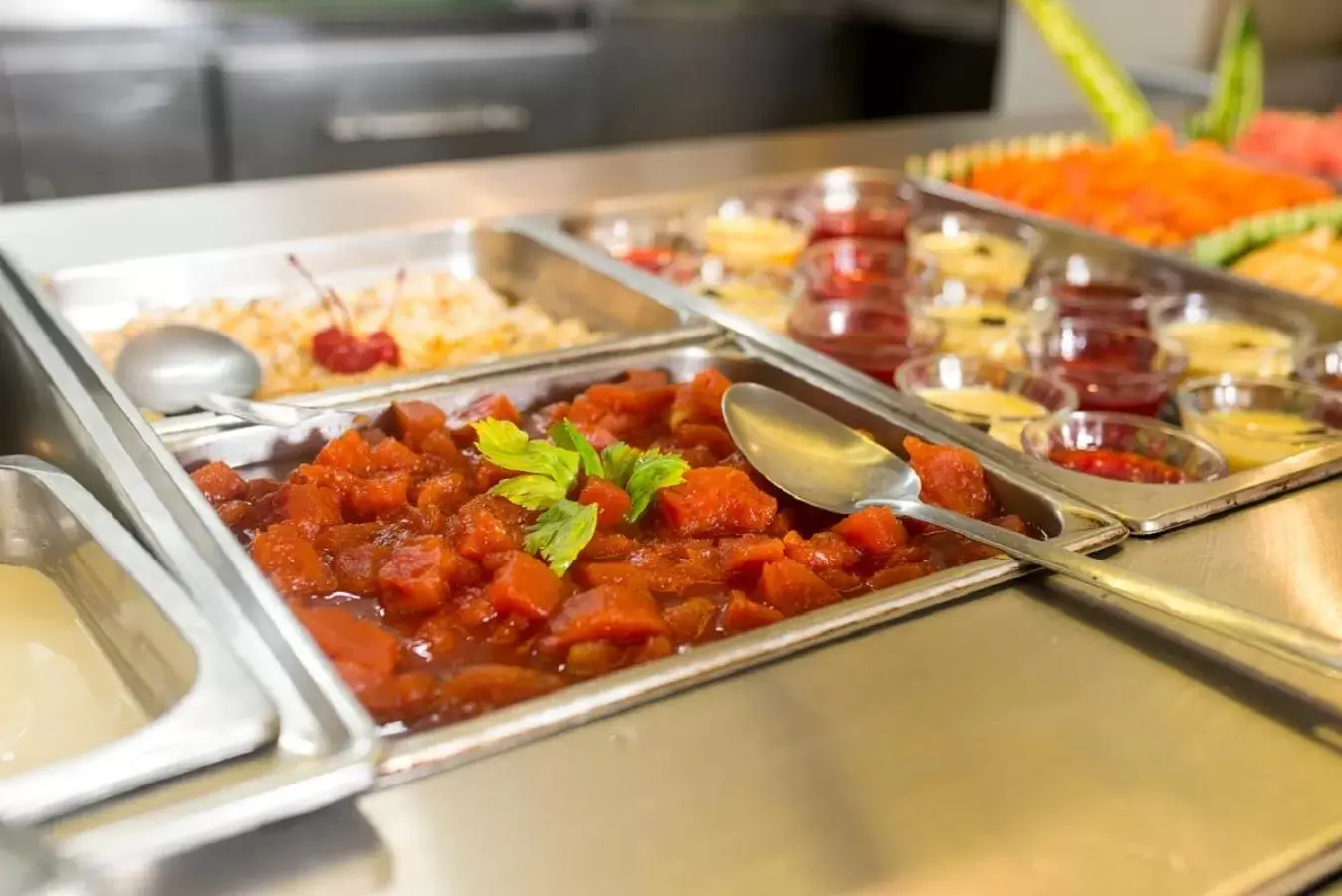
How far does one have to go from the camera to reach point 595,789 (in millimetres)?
833

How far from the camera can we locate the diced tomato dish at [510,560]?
3.29 ft

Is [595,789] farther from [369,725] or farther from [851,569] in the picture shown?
[851,569]

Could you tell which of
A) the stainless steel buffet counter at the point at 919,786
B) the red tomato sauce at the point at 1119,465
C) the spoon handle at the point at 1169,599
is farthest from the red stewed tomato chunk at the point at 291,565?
the red tomato sauce at the point at 1119,465

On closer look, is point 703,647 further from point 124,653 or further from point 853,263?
point 853,263

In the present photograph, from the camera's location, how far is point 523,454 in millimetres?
1239

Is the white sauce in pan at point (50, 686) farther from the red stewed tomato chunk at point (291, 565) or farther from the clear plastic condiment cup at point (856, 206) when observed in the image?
the clear plastic condiment cup at point (856, 206)

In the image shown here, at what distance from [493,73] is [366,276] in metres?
A: 2.26

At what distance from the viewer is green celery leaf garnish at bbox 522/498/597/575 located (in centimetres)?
112

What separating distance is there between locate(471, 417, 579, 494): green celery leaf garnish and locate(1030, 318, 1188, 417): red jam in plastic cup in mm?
727

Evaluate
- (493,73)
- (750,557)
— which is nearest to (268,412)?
(750,557)

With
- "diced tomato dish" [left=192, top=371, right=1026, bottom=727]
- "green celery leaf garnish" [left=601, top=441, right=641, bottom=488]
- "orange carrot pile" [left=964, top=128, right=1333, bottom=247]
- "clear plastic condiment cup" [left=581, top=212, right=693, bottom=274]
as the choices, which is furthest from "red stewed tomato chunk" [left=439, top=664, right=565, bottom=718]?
"orange carrot pile" [left=964, top=128, right=1333, bottom=247]

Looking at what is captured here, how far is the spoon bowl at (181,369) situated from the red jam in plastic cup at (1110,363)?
3.46 feet

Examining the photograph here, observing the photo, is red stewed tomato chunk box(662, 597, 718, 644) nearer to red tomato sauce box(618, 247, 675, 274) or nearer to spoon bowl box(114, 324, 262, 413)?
spoon bowl box(114, 324, 262, 413)

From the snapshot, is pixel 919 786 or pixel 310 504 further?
pixel 310 504
